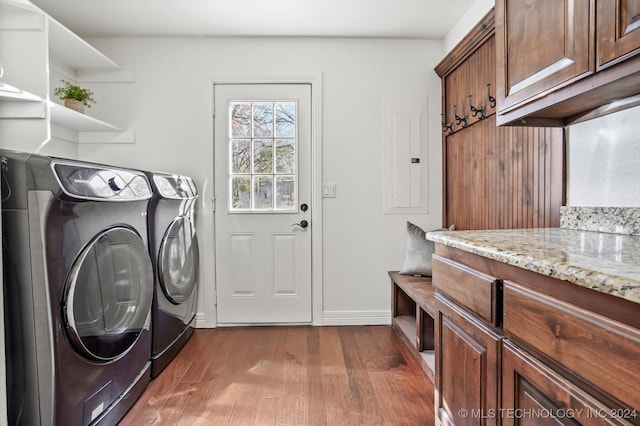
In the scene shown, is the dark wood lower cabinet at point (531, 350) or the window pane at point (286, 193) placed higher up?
the window pane at point (286, 193)

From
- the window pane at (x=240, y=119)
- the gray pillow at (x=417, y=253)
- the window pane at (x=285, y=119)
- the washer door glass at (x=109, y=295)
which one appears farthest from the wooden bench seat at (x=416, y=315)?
the window pane at (x=240, y=119)

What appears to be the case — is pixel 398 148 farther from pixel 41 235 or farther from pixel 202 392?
pixel 41 235

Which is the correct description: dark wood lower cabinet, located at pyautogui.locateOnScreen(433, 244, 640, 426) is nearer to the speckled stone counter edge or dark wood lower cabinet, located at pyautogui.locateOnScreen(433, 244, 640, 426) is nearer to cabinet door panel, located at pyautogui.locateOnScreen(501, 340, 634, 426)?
cabinet door panel, located at pyautogui.locateOnScreen(501, 340, 634, 426)

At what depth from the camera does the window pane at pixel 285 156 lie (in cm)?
296

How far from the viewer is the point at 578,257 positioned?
2.74 ft

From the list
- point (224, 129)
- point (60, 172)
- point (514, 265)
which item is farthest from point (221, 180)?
point (514, 265)

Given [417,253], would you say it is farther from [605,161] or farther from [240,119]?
[240,119]

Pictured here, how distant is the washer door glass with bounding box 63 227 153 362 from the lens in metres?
1.35

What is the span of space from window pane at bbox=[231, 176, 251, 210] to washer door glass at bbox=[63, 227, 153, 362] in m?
1.08

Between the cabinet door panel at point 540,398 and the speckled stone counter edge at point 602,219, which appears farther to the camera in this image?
the speckled stone counter edge at point 602,219

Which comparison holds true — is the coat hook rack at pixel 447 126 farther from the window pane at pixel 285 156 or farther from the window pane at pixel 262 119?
→ the window pane at pixel 262 119


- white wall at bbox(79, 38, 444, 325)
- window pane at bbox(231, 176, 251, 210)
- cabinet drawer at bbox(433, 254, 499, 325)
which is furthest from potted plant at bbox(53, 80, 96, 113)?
cabinet drawer at bbox(433, 254, 499, 325)

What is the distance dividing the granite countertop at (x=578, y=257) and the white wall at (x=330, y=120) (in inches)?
66.4

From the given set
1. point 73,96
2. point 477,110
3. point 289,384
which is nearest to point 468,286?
point 289,384
